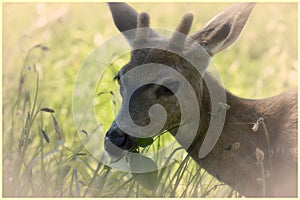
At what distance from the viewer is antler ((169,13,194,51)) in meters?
5.51

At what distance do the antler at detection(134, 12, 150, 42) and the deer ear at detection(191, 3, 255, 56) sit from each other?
33 cm

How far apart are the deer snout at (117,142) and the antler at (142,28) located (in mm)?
907

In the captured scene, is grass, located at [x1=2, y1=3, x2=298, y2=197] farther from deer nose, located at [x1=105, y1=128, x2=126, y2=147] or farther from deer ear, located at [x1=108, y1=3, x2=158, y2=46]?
deer ear, located at [x1=108, y1=3, x2=158, y2=46]

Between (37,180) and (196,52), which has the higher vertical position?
(196,52)

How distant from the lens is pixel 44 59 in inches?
355

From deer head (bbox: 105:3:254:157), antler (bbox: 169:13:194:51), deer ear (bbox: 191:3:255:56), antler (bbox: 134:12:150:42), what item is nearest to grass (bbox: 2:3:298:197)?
deer head (bbox: 105:3:254:157)

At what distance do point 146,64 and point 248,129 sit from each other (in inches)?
34.3

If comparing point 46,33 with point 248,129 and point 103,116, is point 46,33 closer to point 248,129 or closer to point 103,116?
point 103,116

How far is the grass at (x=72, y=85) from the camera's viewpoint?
525 cm

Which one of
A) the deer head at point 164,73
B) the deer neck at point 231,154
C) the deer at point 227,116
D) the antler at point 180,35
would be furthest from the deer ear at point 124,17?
the deer neck at point 231,154

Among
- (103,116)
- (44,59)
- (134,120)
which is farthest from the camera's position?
(44,59)

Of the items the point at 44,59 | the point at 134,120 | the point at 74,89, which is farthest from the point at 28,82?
the point at 134,120

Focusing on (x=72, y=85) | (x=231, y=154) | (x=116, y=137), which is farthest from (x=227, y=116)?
(x=72, y=85)

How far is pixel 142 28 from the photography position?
574 centimetres
